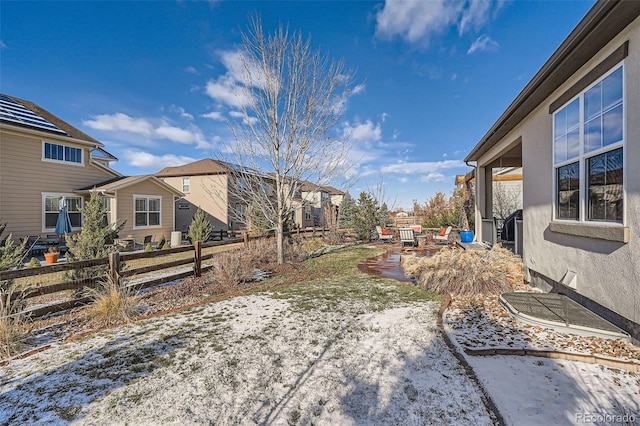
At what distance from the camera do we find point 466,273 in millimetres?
5730

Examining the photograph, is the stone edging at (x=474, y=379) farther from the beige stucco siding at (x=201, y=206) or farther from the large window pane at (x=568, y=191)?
the beige stucco siding at (x=201, y=206)

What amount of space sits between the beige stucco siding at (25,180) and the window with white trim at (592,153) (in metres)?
18.6

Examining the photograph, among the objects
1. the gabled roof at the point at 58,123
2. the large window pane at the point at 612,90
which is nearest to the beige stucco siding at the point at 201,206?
the gabled roof at the point at 58,123

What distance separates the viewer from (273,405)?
252 cm

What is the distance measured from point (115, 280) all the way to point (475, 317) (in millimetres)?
6433

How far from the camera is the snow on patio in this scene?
7.86 ft

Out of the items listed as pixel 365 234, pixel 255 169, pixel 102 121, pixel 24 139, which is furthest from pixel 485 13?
pixel 102 121

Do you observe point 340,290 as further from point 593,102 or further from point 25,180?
point 25,180

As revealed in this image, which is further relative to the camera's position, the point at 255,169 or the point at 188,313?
the point at 255,169

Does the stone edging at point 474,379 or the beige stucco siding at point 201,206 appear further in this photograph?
the beige stucco siding at point 201,206

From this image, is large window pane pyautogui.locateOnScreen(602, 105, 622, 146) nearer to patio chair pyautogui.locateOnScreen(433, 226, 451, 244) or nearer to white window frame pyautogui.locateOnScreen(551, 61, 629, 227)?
white window frame pyautogui.locateOnScreen(551, 61, 629, 227)

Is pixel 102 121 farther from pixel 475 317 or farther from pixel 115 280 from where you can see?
pixel 475 317

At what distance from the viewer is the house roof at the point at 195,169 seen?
Result: 71.4 ft

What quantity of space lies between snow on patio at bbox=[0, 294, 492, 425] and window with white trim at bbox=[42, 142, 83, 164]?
548 inches
